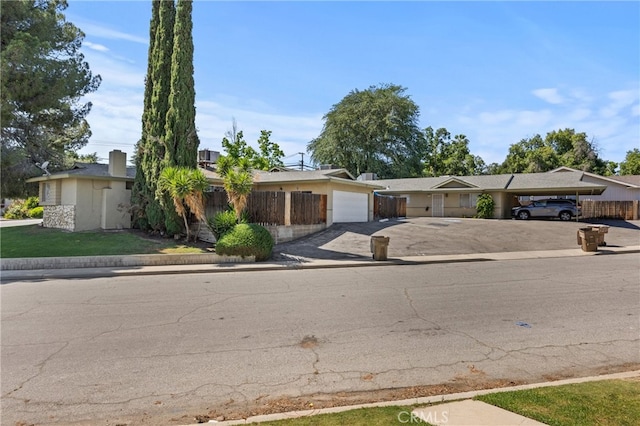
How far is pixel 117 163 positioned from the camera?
73.7ft

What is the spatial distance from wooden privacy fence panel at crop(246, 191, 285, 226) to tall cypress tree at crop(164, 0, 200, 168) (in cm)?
359

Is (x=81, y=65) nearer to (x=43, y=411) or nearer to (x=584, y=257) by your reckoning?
(x=43, y=411)

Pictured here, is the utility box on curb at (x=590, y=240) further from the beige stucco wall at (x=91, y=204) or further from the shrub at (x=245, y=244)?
the beige stucco wall at (x=91, y=204)

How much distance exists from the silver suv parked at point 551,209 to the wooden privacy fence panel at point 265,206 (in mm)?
22380

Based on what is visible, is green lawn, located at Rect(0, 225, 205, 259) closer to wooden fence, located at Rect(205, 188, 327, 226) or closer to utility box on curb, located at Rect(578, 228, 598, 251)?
wooden fence, located at Rect(205, 188, 327, 226)

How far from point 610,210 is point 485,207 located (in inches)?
Result: 359

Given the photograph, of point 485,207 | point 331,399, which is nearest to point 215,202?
point 331,399

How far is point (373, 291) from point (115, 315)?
228 inches

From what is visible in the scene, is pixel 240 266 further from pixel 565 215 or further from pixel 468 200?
pixel 565 215

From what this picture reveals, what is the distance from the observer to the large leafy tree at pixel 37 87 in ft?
62.2

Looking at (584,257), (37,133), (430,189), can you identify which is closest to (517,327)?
(584,257)

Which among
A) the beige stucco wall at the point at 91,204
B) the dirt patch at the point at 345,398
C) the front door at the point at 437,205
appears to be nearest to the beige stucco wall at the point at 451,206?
the front door at the point at 437,205

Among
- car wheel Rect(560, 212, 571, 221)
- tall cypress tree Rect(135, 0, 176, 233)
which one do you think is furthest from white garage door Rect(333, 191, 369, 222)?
car wheel Rect(560, 212, 571, 221)

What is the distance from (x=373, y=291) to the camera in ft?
33.4
